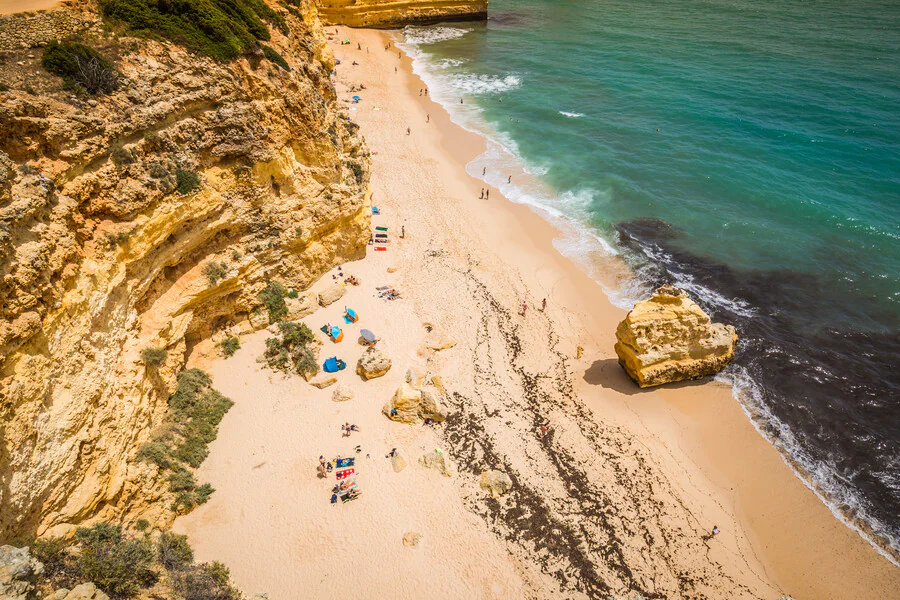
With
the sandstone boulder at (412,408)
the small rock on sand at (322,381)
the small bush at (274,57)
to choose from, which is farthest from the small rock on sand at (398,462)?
the small bush at (274,57)

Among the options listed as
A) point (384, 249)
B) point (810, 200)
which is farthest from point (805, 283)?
point (384, 249)

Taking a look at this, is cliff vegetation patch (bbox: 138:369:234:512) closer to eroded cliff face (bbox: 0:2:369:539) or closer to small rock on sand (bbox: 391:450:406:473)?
eroded cliff face (bbox: 0:2:369:539)

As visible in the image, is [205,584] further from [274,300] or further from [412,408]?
[274,300]

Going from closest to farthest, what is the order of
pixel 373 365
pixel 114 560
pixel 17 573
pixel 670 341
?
pixel 17 573 → pixel 114 560 → pixel 373 365 → pixel 670 341

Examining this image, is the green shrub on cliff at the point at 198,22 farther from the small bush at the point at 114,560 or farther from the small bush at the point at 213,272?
the small bush at the point at 114,560

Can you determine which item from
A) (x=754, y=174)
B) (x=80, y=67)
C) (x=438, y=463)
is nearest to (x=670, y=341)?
(x=438, y=463)

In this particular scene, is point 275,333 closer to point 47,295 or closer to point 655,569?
point 47,295
